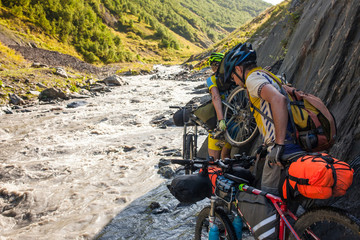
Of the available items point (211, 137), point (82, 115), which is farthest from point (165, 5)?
point (211, 137)

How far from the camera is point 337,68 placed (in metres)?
4.14

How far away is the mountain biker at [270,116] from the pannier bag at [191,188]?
0.75 meters

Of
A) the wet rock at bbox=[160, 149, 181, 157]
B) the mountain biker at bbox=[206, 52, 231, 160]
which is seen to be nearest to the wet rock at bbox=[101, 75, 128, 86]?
the wet rock at bbox=[160, 149, 181, 157]

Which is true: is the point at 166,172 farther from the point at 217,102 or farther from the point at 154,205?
the point at 217,102

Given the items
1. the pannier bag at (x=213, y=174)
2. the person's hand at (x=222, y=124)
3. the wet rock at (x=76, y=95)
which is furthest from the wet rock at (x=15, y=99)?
the pannier bag at (x=213, y=174)

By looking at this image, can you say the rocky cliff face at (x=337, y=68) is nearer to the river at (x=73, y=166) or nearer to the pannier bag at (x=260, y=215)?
the pannier bag at (x=260, y=215)

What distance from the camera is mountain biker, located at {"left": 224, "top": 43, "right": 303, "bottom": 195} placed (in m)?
2.67

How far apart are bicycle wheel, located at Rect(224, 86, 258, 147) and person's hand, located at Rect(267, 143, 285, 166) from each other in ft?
7.37

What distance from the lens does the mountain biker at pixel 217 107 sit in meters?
5.05

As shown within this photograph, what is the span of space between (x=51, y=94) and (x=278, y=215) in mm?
21366

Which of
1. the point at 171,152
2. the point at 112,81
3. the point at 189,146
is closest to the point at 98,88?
the point at 112,81

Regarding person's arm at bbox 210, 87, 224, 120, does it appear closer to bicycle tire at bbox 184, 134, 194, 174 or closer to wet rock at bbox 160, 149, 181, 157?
bicycle tire at bbox 184, 134, 194, 174

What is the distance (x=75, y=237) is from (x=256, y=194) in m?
4.28

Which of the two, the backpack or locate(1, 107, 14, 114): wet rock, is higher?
the backpack
